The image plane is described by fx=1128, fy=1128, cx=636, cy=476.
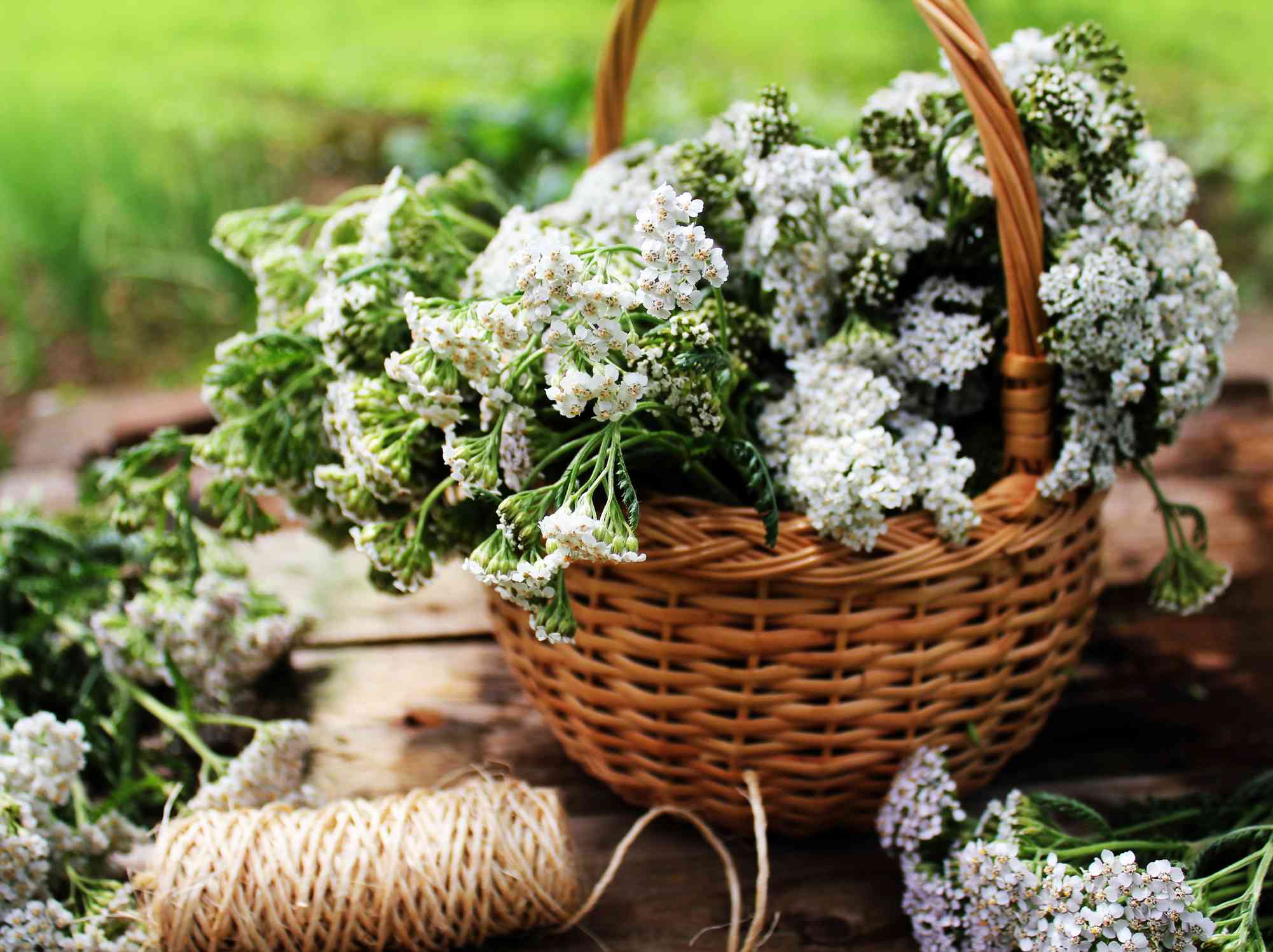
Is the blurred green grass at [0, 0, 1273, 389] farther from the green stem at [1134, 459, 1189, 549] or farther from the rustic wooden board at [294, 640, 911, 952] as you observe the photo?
the green stem at [1134, 459, 1189, 549]

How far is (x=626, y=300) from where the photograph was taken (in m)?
0.76

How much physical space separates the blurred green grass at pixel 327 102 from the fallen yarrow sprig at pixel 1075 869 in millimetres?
1702

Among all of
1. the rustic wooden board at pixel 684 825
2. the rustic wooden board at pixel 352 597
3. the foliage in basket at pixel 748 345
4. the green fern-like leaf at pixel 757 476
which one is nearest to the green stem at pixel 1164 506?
the foliage in basket at pixel 748 345

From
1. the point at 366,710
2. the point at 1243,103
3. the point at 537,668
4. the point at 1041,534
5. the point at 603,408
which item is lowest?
the point at 366,710

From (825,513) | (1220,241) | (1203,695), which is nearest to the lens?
(825,513)

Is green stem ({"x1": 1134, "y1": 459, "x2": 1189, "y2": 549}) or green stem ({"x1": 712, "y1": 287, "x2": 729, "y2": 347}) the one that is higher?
green stem ({"x1": 712, "y1": 287, "x2": 729, "y2": 347})

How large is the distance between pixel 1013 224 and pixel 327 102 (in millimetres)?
3003

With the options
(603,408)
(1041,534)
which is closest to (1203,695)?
(1041,534)

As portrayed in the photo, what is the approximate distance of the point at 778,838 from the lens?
112 cm

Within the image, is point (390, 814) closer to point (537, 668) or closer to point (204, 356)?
point (537, 668)

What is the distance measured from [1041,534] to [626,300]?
0.45 m

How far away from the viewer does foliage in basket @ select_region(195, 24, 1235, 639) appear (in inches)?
33.4

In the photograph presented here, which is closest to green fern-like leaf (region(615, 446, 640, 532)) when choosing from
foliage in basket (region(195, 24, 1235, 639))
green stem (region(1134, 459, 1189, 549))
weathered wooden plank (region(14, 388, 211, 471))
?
foliage in basket (region(195, 24, 1235, 639))

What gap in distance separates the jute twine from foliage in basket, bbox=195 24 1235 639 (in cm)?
22
